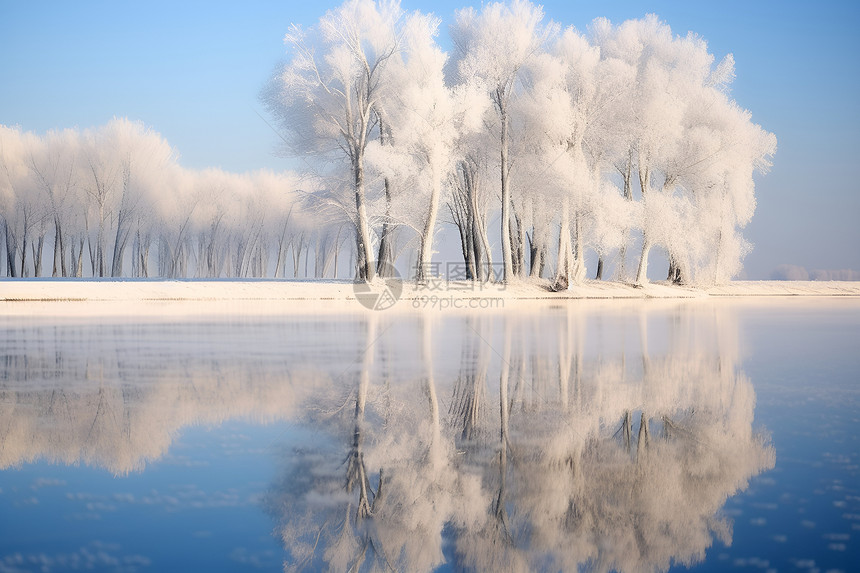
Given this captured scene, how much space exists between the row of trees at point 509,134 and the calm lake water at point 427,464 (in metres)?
20.7

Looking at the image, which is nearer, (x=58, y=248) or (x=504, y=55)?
(x=504, y=55)

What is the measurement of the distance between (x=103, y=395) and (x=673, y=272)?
36.6m

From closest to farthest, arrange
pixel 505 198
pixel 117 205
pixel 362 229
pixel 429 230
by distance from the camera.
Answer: pixel 429 230
pixel 362 229
pixel 505 198
pixel 117 205

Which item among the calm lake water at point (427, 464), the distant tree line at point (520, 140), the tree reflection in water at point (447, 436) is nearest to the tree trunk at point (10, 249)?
the distant tree line at point (520, 140)

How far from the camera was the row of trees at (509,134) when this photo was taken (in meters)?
28.7

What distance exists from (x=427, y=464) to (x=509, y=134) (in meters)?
29.0

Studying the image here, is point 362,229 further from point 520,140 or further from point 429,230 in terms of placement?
point 520,140

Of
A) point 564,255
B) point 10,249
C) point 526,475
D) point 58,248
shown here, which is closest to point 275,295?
point 564,255

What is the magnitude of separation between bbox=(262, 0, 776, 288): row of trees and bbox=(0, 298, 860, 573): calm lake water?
67.9ft

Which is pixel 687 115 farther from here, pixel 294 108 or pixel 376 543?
pixel 376 543

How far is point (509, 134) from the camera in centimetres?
3192

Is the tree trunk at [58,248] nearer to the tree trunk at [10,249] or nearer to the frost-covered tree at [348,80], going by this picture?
the tree trunk at [10,249]

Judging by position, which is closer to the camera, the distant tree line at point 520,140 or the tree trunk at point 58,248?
the distant tree line at point 520,140

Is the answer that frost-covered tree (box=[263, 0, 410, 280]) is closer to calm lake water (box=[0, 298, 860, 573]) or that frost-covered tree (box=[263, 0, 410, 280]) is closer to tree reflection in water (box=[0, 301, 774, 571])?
tree reflection in water (box=[0, 301, 774, 571])
